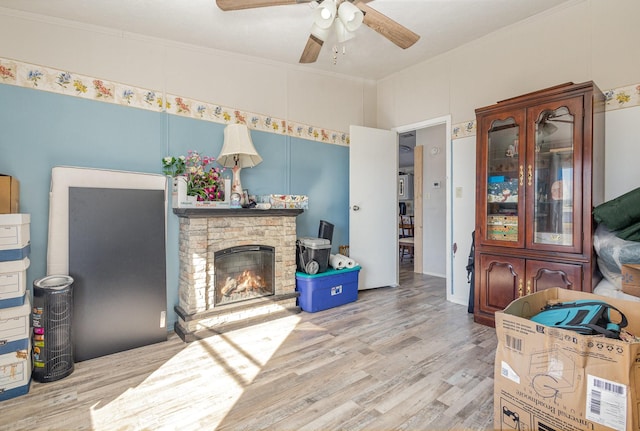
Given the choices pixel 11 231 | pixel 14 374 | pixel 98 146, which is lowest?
pixel 14 374

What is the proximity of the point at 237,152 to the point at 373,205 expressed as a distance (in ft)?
6.54

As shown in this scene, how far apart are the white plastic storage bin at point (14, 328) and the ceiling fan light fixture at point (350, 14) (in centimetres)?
267

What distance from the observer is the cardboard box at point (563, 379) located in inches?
40.4

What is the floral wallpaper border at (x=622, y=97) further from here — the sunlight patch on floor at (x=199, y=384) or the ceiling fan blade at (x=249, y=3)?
the sunlight patch on floor at (x=199, y=384)

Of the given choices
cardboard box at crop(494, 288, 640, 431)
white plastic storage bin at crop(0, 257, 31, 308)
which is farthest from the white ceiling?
cardboard box at crop(494, 288, 640, 431)

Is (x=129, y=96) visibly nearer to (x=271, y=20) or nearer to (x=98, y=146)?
(x=98, y=146)

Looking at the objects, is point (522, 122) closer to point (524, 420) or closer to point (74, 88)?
point (524, 420)

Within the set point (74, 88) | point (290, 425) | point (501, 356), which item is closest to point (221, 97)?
point (74, 88)

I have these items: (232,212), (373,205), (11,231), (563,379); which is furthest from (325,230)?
(563,379)

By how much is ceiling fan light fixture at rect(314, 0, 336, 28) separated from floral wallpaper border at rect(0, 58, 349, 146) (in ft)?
5.26

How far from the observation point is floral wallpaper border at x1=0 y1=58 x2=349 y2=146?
2.39 metres

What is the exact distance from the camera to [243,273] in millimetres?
3213

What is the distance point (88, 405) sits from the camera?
5.91 ft

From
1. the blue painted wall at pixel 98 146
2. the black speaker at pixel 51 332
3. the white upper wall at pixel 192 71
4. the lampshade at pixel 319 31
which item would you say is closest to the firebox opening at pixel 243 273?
the blue painted wall at pixel 98 146
